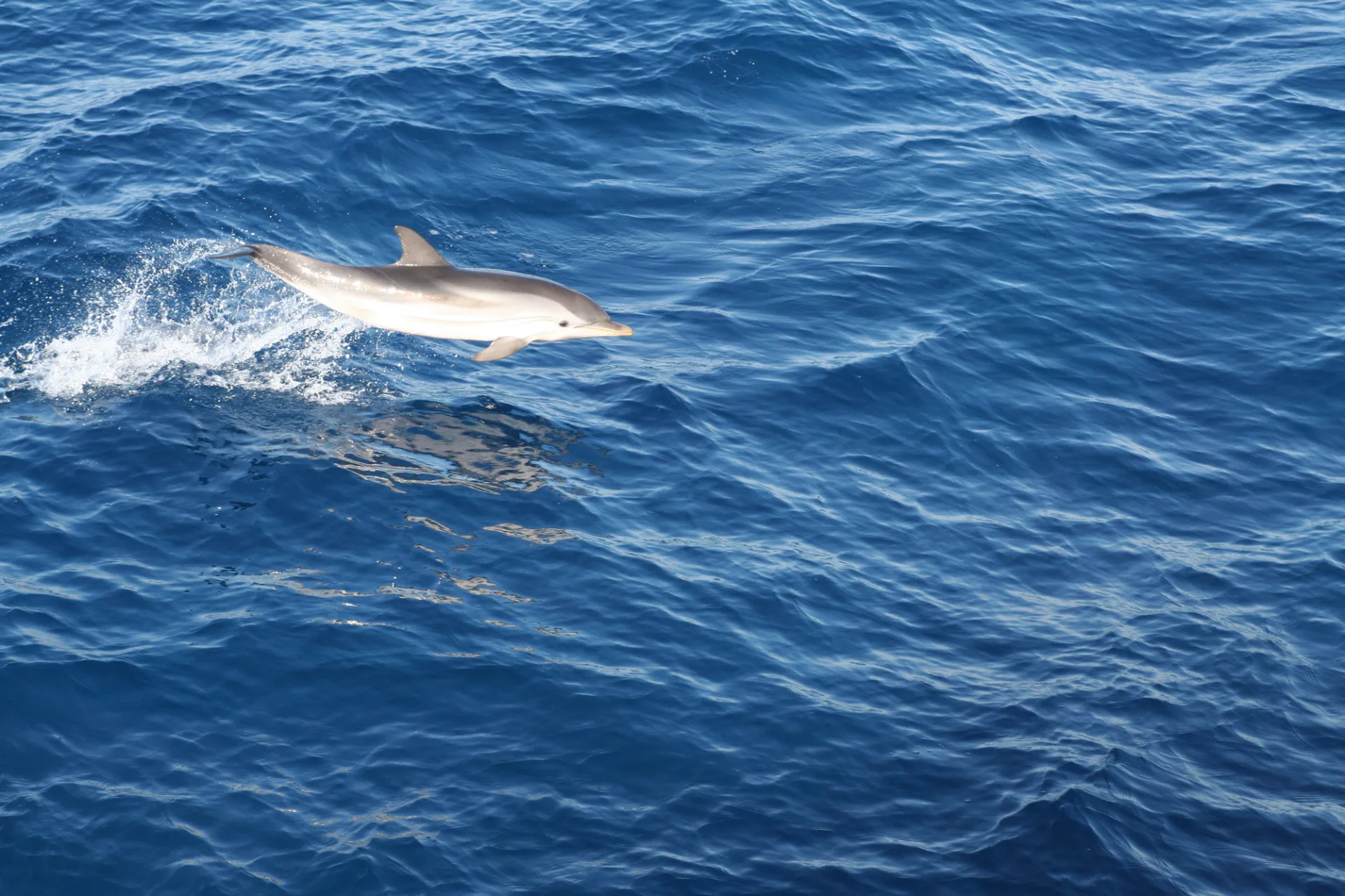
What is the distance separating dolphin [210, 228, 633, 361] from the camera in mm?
17406

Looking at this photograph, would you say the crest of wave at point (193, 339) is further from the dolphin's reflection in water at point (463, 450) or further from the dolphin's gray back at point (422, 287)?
the dolphin's gray back at point (422, 287)

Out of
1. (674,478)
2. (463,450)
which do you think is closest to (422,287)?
(463,450)

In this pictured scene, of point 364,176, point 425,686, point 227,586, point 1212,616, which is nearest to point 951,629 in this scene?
point 1212,616

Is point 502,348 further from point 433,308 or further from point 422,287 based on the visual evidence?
point 422,287

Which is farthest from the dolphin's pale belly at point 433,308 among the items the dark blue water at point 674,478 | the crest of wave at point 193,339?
the crest of wave at point 193,339

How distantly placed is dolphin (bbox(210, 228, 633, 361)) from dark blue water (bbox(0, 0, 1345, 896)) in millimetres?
1716

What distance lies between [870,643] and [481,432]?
6.41 metres

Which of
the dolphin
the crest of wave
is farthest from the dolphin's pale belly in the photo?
the crest of wave

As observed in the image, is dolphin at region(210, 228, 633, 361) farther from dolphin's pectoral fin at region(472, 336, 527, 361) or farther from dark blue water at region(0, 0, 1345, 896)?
dark blue water at region(0, 0, 1345, 896)

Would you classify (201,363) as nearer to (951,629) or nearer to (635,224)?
(635,224)

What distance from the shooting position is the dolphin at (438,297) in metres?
17.4

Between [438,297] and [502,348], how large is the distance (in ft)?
3.54

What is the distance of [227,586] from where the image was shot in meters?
15.9

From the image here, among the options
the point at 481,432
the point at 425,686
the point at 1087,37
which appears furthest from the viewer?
the point at 1087,37
